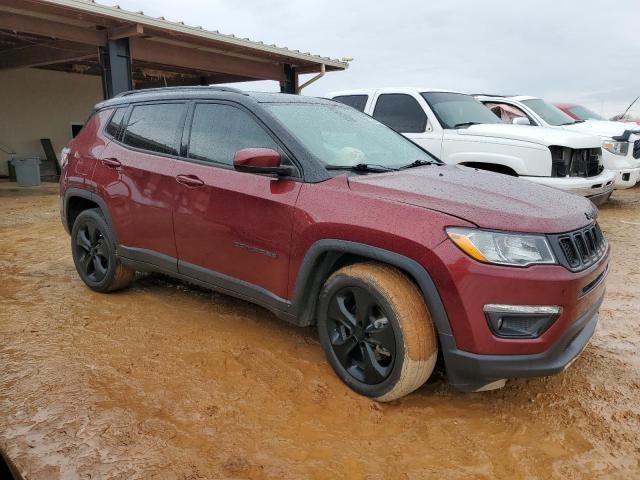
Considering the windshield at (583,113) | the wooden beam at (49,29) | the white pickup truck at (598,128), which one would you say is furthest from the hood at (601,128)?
the wooden beam at (49,29)

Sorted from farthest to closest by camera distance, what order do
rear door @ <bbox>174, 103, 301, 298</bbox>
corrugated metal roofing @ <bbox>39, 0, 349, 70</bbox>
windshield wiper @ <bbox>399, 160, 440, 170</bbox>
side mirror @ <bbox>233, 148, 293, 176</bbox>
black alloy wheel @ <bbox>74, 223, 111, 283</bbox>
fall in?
corrugated metal roofing @ <bbox>39, 0, 349, 70</bbox> → black alloy wheel @ <bbox>74, 223, 111, 283</bbox> → windshield wiper @ <bbox>399, 160, 440, 170</bbox> → rear door @ <bbox>174, 103, 301, 298</bbox> → side mirror @ <bbox>233, 148, 293, 176</bbox>

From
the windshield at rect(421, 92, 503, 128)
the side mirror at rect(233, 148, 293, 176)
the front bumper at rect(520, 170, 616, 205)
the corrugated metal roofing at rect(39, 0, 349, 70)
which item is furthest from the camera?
the corrugated metal roofing at rect(39, 0, 349, 70)

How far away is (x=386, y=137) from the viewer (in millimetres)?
3861

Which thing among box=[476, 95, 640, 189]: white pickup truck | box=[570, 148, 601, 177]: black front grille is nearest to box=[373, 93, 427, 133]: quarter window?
box=[476, 95, 640, 189]: white pickup truck

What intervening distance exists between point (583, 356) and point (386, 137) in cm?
200

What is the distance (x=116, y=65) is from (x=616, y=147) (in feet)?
30.0

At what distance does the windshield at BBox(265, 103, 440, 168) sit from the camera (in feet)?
10.7

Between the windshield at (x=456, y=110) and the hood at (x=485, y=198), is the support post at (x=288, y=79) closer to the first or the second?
the windshield at (x=456, y=110)

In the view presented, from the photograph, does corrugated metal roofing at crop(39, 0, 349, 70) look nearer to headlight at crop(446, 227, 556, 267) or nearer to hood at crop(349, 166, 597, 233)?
hood at crop(349, 166, 597, 233)

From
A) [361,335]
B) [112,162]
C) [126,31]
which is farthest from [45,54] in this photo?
[361,335]

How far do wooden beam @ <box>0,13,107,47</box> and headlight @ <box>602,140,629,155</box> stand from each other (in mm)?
9289

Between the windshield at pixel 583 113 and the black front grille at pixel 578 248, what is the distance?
939cm

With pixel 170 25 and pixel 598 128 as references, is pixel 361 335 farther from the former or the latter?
pixel 170 25

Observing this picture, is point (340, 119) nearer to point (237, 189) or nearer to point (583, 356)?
point (237, 189)
